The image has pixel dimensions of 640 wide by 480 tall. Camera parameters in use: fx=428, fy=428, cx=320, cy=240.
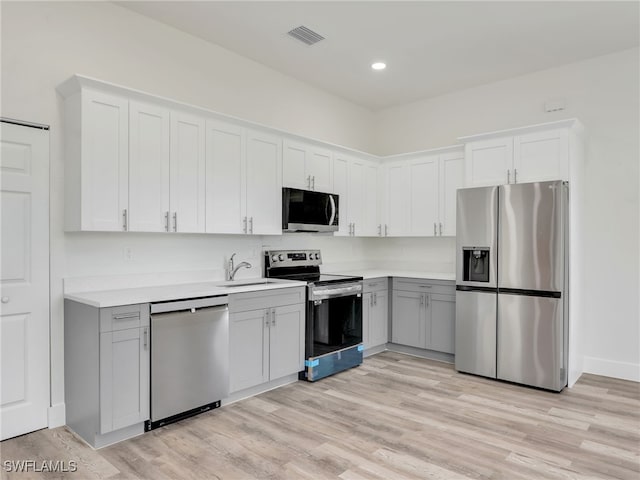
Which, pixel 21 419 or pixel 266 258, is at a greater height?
pixel 266 258

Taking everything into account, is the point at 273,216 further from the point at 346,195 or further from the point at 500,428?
the point at 500,428

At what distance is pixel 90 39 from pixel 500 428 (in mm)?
4127

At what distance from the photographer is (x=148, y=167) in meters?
3.20

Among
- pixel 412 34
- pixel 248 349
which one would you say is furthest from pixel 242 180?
pixel 412 34

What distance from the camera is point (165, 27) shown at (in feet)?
12.1

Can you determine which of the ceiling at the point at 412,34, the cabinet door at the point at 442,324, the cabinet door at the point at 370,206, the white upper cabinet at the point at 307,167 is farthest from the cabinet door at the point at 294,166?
the cabinet door at the point at 442,324

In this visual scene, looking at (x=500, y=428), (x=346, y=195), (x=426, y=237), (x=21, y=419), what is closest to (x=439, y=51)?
(x=346, y=195)

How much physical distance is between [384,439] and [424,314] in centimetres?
214

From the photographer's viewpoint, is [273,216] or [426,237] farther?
[426,237]

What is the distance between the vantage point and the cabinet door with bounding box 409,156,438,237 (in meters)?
5.05

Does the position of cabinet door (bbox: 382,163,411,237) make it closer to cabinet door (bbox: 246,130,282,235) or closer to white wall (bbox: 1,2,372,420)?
white wall (bbox: 1,2,372,420)

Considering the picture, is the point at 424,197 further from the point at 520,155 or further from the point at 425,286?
the point at 520,155

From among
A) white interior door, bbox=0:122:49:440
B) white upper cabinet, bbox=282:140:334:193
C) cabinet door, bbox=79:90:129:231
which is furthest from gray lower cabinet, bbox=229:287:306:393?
white interior door, bbox=0:122:49:440

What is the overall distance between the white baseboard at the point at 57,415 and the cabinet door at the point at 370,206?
3.40 meters
